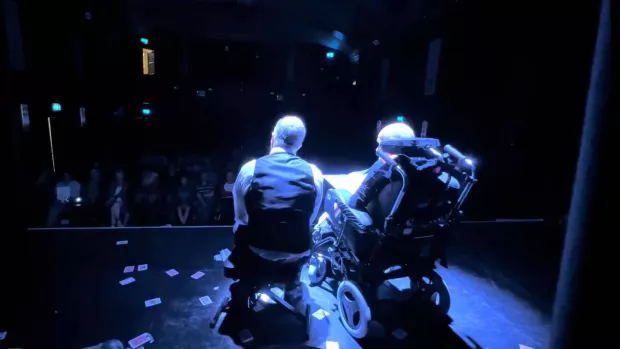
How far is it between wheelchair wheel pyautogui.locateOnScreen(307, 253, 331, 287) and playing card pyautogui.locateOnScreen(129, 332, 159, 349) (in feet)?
4.36

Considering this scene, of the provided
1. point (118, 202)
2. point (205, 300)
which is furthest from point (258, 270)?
point (118, 202)

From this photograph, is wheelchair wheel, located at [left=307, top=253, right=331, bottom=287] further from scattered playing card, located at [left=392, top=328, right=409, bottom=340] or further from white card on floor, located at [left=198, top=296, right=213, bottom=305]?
white card on floor, located at [left=198, top=296, right=213, bottom=305]

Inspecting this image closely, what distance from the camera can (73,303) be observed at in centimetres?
263

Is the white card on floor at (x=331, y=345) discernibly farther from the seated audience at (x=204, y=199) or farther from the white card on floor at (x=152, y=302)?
the seated audience at (x=204, y=199)

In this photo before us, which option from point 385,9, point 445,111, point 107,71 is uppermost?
point 385,9

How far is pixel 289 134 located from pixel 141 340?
174 cm

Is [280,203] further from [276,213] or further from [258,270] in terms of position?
[258,270]

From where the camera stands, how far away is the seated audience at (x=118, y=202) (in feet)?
15.4

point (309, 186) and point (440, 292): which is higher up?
point (309, 186)

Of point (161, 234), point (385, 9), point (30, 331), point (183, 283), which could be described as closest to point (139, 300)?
point (183, 283)

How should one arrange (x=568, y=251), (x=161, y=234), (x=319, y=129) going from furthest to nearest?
(x=319, y=129) → (x=161, y=234) → (x=568, y=251)

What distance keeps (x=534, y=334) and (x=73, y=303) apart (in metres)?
3.58

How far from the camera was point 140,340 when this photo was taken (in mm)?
2283

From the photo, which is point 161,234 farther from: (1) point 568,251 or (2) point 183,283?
(1) point 568,251
